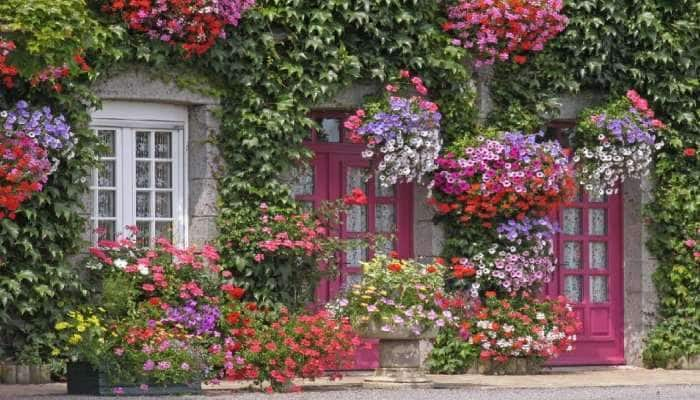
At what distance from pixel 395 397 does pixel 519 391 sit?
4.08ft

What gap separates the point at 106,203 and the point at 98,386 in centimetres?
247

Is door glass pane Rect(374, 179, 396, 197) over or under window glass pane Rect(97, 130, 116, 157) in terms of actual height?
under

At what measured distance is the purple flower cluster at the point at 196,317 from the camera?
13055 millimetres

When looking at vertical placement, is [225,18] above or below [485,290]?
above

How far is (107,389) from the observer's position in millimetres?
11680

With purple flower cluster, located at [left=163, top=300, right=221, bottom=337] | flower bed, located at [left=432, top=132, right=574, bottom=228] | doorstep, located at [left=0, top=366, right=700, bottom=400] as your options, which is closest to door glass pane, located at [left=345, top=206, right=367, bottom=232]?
flower bed, located at [left=432, top=132, right=574, bottom=228]

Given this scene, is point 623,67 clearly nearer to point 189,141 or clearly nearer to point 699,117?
point 699,117

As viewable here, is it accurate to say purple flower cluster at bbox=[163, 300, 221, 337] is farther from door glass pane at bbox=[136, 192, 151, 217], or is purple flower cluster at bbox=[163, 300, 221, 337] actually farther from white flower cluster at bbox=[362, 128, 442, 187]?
white flower cluster at bbox=[362, 128, 442, 187]

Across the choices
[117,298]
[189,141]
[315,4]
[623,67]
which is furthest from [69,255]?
[623,67]

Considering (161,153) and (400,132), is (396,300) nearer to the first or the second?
(400,132)

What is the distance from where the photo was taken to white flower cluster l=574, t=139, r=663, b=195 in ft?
50.0

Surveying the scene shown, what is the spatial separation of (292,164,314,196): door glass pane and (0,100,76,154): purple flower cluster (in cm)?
241

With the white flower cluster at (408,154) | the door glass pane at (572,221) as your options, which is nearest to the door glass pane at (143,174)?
the white flower cluster at (408,154)

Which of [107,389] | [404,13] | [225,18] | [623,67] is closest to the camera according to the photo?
[107,389]
